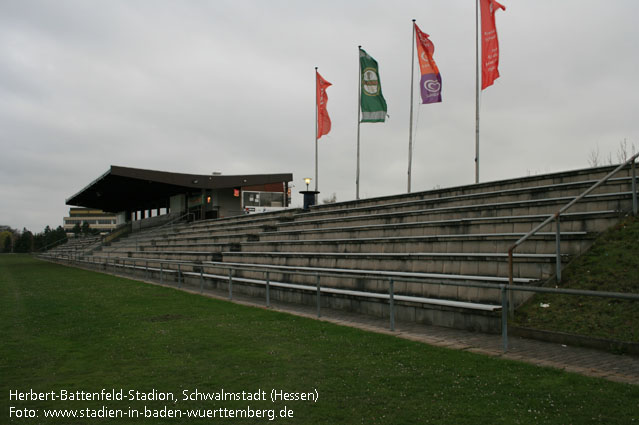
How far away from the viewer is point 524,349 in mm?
6391

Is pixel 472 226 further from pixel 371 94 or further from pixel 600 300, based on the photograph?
pixel 371 94

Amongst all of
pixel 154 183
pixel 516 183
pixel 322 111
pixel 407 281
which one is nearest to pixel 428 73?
pixel 322 111

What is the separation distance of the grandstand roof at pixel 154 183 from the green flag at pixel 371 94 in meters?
15.8

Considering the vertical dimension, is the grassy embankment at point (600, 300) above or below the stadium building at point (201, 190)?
below

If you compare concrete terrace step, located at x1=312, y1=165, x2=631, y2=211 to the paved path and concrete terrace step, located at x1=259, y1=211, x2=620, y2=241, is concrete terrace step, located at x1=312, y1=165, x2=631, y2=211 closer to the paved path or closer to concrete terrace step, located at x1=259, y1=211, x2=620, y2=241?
concrete terrace step, located at x1=259, y1=211, x2=620, y2=241

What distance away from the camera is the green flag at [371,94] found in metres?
22.6

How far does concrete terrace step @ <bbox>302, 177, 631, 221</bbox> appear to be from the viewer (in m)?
10.3

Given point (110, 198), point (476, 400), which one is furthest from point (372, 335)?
point (110, 198)

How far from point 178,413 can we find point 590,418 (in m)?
3.69

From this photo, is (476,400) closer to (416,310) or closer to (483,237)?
(416,310)

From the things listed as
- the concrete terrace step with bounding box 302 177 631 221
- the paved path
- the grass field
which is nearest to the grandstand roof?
the concrete terrace step with bounding box 302 177 631 221

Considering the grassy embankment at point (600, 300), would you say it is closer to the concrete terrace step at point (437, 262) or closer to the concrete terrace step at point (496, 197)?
the concrete terrace step at point (437, 262)

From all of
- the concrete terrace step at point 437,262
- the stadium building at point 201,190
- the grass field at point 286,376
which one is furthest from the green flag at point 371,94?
the grass field at point 286,376

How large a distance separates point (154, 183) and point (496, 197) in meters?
30.0
